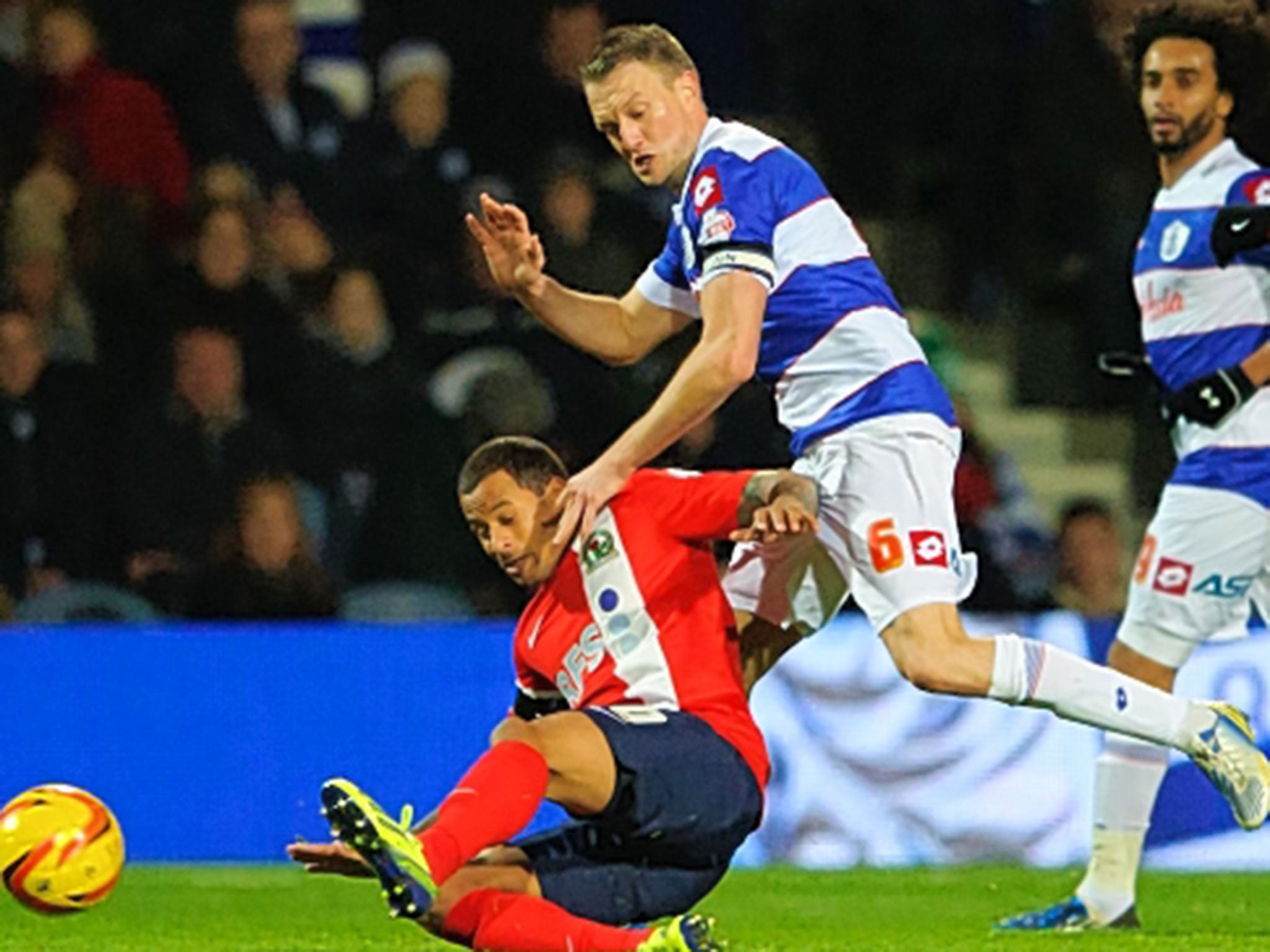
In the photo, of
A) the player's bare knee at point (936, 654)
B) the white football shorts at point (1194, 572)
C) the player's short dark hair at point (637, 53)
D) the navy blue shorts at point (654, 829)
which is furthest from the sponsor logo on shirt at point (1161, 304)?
the navy blue shorts at point (654, 829)

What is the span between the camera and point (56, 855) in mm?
5270

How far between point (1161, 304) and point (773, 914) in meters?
2.05

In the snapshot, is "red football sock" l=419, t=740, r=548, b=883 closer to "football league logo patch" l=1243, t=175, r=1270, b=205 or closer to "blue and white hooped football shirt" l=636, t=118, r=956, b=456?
"blue and white hooped football shirt" l=636, t=118, r=956, b=456

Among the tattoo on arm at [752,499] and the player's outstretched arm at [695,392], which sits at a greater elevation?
the player's outstretched arm at [695,392]

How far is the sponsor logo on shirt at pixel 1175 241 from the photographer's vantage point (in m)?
6.99

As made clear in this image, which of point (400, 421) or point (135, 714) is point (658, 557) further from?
point (400, 421)

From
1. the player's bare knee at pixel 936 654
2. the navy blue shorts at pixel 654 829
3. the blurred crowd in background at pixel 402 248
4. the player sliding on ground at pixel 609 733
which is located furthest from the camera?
the blurred crowd in background at pixel 402 248

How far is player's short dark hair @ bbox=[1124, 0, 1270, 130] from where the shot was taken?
720 cm

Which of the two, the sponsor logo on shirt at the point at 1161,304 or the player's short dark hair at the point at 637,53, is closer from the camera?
the player's short dark hair at the point at 637,53

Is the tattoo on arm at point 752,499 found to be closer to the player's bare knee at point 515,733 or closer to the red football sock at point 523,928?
the player's bare knee at point 515,733

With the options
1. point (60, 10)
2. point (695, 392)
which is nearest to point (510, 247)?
point (695, 392)

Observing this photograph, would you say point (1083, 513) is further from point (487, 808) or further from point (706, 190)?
point (487, 808)

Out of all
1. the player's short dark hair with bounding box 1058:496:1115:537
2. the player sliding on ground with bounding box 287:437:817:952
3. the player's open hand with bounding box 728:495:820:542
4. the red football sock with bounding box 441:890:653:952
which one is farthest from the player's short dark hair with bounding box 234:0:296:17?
the red football sock with bounding box 441:890:653:952

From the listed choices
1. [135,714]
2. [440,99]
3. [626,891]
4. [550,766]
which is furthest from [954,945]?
[440,99]
